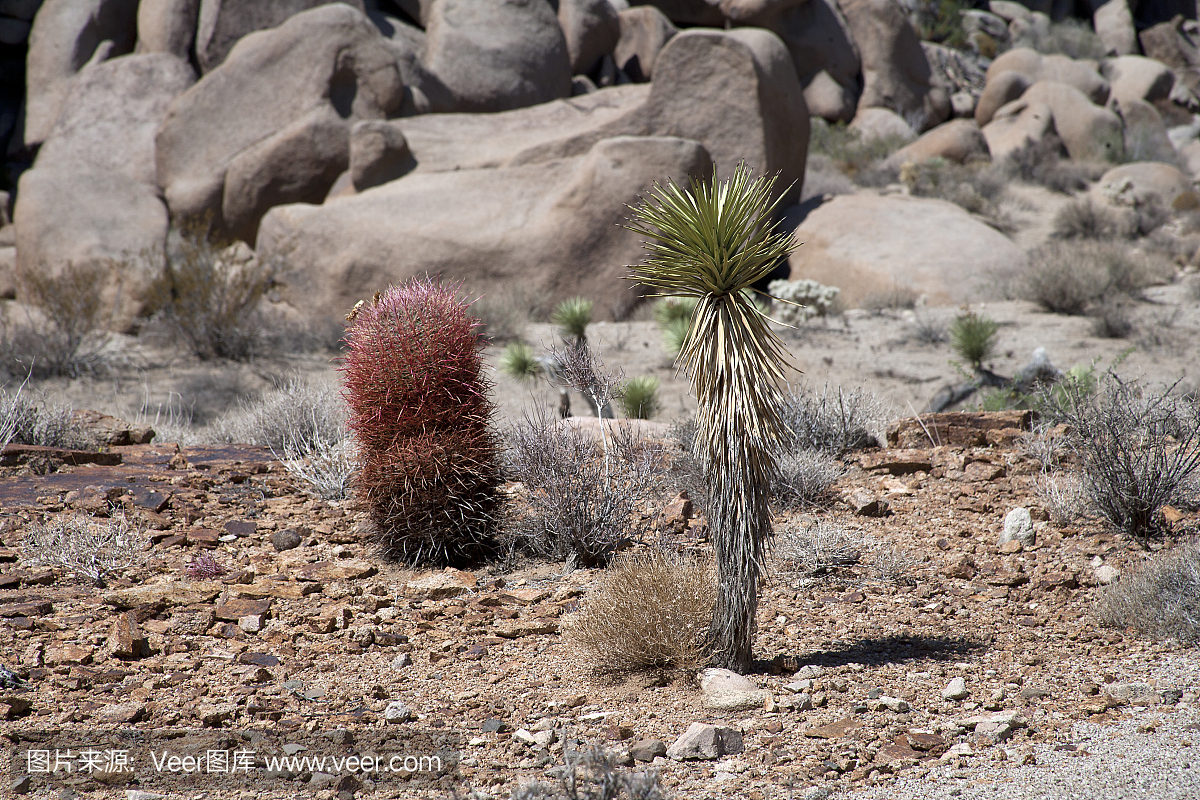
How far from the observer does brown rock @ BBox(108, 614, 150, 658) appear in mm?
3443

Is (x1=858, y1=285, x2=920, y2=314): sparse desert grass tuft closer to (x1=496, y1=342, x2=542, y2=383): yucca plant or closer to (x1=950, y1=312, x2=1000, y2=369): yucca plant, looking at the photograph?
(x1=950, y1=312, x2=1000, y2=369): yucca plant

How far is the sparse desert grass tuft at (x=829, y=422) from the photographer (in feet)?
20.7

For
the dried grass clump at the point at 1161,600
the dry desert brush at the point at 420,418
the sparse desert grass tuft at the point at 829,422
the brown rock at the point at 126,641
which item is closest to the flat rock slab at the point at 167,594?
the brown rock at the point at 126,641

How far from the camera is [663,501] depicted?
534 cm

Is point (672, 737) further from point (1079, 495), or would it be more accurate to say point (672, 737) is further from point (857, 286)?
point (857, 286)

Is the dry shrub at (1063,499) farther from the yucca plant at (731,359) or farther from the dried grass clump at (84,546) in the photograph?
the dried grass clump at (84,546)

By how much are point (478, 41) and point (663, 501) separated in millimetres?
14730

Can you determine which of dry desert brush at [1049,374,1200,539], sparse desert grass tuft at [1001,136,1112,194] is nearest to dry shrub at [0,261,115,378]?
A: dry desert brush at [1049,374,1200,539]

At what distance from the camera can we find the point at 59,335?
9.98 m

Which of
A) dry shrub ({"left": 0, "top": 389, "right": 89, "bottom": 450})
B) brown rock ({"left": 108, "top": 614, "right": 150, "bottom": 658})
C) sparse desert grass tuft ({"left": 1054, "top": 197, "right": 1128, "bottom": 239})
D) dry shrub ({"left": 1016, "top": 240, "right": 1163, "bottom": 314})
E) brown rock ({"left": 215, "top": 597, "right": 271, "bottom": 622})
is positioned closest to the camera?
brown rock ({"left": 108, "top": 614, "right": 150, "bottom": 658})

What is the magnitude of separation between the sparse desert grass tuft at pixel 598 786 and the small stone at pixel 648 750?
0.89 feet

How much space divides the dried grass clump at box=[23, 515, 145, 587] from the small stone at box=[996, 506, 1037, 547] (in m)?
4.66

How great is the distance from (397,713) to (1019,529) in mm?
3495

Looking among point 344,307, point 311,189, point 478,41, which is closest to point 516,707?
point 344,307
